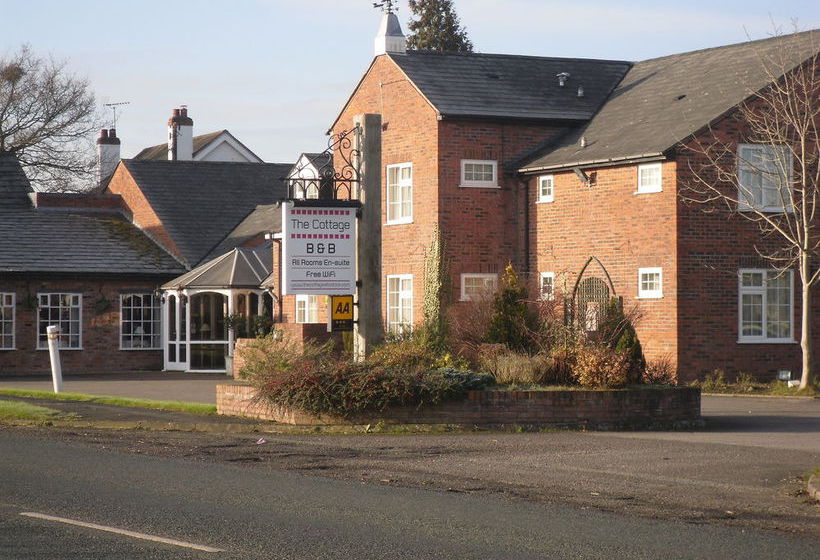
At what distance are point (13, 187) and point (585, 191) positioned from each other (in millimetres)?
21083

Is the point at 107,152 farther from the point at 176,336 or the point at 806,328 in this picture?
the point at 806,328

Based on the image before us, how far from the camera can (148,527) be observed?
31.5ft

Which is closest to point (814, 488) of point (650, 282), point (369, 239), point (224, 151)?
point (369, 239)

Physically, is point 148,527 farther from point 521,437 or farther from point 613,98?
point 613,98

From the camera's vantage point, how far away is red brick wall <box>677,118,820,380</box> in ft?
89.9

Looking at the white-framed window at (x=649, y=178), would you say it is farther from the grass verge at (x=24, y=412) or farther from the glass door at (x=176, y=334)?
the glass door at (x=176, y=334)

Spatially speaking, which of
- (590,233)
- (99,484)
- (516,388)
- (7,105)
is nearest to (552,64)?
(590,233)

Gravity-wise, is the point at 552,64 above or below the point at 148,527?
above

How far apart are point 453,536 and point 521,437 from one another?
25.4 feet

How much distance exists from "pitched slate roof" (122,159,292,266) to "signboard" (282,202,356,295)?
66.8 ft

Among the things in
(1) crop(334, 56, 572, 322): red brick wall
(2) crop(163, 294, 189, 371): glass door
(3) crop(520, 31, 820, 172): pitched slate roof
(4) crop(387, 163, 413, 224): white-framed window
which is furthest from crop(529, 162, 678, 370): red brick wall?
(2) crop(163, 294, 189, 371): glass door

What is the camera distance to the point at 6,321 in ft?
122

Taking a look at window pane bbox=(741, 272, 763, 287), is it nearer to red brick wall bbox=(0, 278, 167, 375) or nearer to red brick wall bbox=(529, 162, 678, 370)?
red brick wall bbox=(529, 162, 678, 370)

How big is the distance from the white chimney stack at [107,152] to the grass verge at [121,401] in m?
34.6
